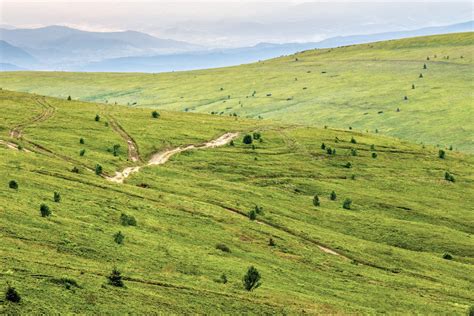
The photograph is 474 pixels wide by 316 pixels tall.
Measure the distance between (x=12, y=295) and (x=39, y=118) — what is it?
8784 centimetres

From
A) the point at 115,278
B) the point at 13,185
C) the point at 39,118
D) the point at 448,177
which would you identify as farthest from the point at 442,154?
the point at 115,278

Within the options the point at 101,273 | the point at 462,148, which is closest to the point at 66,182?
the point at 101,273

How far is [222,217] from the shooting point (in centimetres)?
6338

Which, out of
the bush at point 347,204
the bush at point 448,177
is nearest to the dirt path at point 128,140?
the bush at point 347,204

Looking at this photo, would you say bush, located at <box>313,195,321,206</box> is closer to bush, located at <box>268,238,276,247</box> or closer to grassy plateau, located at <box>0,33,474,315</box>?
grassy plateau, located at <box>0,33,474,315</box>

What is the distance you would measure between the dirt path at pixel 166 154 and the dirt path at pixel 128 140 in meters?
2.86

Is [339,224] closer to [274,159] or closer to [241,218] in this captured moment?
[241,218]

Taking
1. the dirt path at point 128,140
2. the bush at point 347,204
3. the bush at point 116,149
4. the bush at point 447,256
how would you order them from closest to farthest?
1. the bush at point 447,256
2. the bush at point 347,204
3. the bush at point 116,149
4. the dirt path at point 128,140

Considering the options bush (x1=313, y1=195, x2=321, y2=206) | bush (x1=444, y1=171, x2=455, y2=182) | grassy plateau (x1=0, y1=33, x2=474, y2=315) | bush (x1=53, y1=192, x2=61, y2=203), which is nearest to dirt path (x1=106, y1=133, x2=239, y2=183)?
grassy plateau (x1=0, y1=33, x2=474, y2=315)

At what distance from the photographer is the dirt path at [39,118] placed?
95081 millimetres

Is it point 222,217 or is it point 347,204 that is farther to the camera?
point 347,204

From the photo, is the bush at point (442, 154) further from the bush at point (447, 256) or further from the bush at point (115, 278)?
the bush at point (115, 278)

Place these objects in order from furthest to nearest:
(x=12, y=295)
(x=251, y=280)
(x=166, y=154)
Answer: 1. (x=166, y=154)
2. (x=251, y=280)
3. (x=12, y=295)

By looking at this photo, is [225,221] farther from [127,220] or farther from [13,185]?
[13,185]
